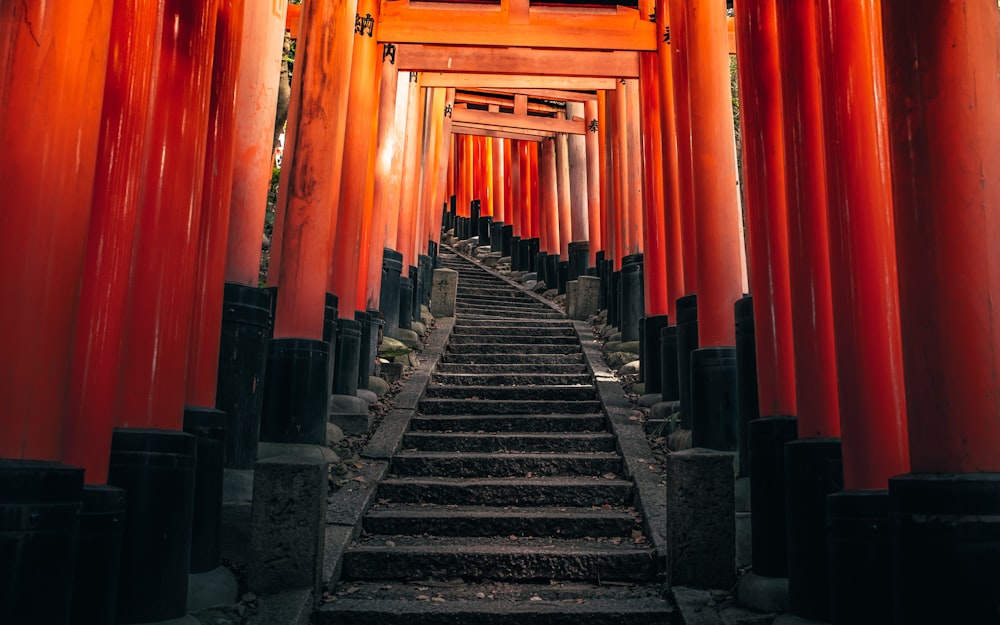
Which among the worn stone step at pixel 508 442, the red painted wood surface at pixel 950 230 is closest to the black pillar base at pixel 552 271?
the worn stone step at pixel 508 442

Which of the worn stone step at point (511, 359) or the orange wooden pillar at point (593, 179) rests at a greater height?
the orange wooden pillar at point (593, 179)

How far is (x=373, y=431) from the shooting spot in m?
7.61

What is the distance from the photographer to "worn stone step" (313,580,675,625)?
15.1ft

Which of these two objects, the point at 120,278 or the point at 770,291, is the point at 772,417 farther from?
the point at 120,278

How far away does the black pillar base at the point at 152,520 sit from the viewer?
3.73 meters

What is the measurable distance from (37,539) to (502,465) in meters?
4.23

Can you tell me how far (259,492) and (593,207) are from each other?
12295 mm

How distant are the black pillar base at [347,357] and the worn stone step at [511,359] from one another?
183 cm

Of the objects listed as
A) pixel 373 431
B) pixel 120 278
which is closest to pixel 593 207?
pixel 373 431

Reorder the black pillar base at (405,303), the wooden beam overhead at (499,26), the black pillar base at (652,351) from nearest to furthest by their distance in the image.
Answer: the black pillar base at (652,351)
the wooden beam overhead at (499,26)
the black pillar base at (405,303)

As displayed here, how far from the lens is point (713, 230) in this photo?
6754 mm

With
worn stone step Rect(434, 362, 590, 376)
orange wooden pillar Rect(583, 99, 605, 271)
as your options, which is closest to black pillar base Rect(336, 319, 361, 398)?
worn stone step Rect(434, 362, 590, 376)

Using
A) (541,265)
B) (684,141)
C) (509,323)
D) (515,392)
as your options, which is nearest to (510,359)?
(515,392)

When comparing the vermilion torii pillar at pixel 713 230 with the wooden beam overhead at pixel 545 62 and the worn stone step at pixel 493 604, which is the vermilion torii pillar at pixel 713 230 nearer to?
the worn stone step at pixel 493 604
